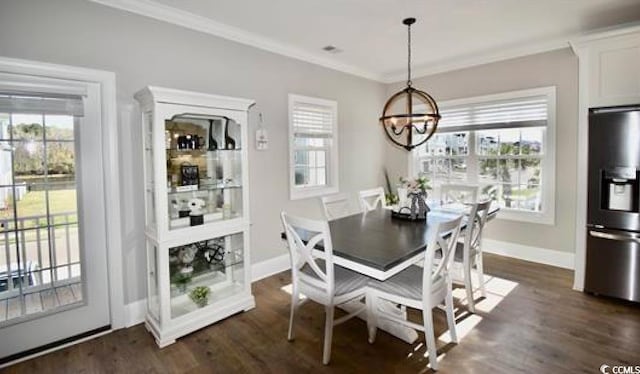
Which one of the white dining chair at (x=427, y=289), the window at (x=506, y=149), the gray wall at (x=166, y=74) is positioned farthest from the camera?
the window at (x=506, y=149)

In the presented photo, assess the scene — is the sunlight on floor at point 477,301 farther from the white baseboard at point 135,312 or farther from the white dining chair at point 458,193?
the white baseboard at point 135,312

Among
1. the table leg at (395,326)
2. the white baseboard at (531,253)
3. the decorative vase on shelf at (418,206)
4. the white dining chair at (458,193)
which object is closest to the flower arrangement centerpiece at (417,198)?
the decorative vase on shelf at (418,206)

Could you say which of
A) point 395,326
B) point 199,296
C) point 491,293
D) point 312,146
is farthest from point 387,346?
point 312,146

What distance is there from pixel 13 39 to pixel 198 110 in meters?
1.28

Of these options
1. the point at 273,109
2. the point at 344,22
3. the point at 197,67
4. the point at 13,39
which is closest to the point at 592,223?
the point at 344,22

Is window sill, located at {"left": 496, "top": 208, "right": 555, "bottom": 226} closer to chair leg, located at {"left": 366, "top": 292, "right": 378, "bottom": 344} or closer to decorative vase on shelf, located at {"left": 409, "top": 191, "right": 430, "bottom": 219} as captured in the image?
decorative vase on shelf, located at {"left": 409, "top": 191, "right": 430, "bottom": 219}

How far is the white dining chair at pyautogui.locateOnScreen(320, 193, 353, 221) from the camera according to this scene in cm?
336

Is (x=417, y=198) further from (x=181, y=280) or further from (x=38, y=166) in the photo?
(x=38, y=166)

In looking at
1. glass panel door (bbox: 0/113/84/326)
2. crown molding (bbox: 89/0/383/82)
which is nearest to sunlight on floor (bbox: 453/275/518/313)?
crown molding (bbox: 89/0/383/82)

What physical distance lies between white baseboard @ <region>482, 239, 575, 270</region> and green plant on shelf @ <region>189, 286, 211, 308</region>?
392 centimetres

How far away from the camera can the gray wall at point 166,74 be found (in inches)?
95.7

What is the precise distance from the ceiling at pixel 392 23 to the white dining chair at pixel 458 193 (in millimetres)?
1785

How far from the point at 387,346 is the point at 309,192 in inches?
92.4

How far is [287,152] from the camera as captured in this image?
4.12m
